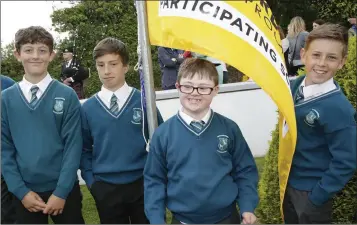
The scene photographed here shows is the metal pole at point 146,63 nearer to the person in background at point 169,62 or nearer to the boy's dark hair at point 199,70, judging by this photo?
the boy's dark hair at point 199,70

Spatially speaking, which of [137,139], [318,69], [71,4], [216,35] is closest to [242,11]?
[216,35]

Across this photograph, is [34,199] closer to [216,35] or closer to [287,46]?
[216,35]

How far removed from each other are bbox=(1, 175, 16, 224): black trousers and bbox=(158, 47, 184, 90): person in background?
3.72m

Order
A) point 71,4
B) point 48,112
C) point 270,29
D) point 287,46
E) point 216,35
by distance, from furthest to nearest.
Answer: point 71,4 < point 287,46 < point 48,112 < point 270,29 < point 216,35

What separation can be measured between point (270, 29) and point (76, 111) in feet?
4.00

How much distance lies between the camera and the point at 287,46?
8195mm

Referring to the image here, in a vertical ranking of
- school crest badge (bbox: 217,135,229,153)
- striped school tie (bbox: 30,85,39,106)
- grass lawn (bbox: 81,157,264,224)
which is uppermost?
striped school tie (bbox: 30,85,39,106)

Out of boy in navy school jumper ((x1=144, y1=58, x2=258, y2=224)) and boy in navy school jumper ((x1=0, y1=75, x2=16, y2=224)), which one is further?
boy in navy school jumper ((x1=0, y1=75, x2=16, y2=224))

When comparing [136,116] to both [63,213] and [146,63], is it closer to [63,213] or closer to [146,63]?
[146,63]

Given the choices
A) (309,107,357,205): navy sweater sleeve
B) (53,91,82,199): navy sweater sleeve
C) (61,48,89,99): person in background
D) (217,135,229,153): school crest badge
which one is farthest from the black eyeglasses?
(61,48,89,99): person in background

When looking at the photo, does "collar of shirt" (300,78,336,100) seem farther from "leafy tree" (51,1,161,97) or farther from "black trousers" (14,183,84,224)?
"leafy tree" (51,1,161,97)

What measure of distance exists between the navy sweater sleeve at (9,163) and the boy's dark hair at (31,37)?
14.3 inches

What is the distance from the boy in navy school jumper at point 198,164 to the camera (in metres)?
2.61

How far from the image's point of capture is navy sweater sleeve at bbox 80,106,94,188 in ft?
10.4
